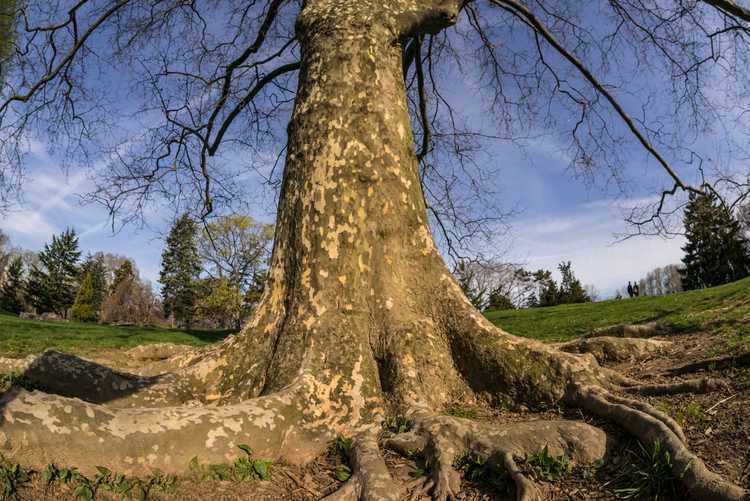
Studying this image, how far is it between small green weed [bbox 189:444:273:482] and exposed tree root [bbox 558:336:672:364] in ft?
12.7

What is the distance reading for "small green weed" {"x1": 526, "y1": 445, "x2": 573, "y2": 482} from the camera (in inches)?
94.8

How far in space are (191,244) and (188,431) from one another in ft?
143

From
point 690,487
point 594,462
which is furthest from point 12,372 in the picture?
point 690,487

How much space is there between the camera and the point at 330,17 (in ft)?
15.0

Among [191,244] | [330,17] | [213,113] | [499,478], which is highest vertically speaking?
[191,244]

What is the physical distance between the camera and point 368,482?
2.37 m

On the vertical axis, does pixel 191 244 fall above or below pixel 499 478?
above

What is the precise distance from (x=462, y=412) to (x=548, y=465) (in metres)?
0.93

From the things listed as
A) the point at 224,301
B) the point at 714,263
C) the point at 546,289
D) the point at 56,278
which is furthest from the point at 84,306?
the point at 714,263

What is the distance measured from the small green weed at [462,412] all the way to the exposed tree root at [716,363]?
1.78m

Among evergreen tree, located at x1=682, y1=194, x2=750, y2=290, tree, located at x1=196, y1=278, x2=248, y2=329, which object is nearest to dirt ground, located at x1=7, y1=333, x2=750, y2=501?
evergreen tree, located at x1=682, y1=194, x2=750, y2=290

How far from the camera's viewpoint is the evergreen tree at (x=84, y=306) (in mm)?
40375

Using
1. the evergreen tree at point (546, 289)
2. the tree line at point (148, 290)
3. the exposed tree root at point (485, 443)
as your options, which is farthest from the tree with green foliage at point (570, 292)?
the exposed tree root at point (485, 443)

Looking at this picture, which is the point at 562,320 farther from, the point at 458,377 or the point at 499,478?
the point at 499,478
